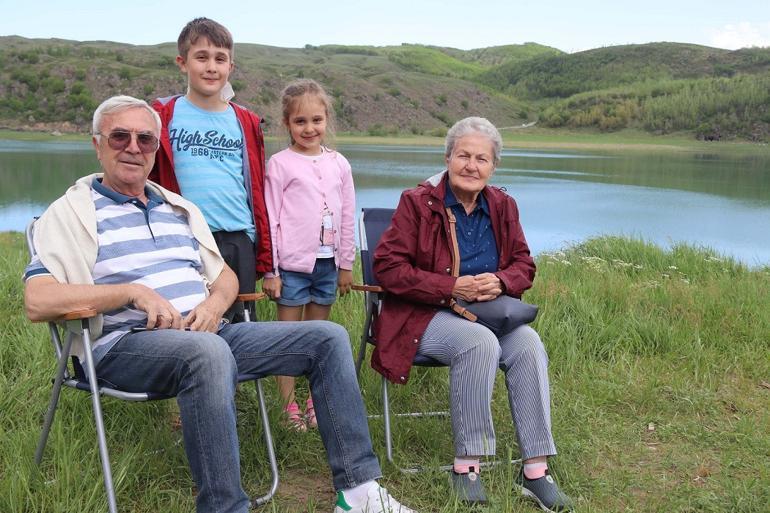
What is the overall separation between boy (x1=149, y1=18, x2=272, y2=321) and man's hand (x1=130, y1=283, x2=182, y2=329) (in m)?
0.53

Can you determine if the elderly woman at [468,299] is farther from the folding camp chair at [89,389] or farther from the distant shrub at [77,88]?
the distant shrub at [77,88]

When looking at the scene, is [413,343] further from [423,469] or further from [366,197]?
[366,197]

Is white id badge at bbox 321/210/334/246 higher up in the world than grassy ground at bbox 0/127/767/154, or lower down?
higher up

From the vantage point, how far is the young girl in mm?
3275

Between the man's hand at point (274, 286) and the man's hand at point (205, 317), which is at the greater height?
the man's hand at point (205, 317)

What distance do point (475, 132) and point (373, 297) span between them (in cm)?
84

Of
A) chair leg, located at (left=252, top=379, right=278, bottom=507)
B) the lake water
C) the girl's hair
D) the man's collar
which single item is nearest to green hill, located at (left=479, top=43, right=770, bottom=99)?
the lake water

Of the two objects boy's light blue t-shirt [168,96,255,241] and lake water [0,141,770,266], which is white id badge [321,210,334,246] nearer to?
boy's light blue t-shirt [168,96,255,241]

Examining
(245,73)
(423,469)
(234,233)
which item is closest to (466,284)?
(423,469)

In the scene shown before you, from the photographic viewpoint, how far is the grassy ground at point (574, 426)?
2623 mm

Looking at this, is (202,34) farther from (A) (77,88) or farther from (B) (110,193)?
(A) (77,88)

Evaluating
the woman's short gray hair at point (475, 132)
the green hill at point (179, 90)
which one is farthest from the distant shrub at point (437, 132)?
the woman's short gray hair at point (475, 132)

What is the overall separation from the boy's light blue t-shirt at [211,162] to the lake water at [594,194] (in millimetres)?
6535

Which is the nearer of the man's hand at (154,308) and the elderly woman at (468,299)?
the man's hand at (154,308)
